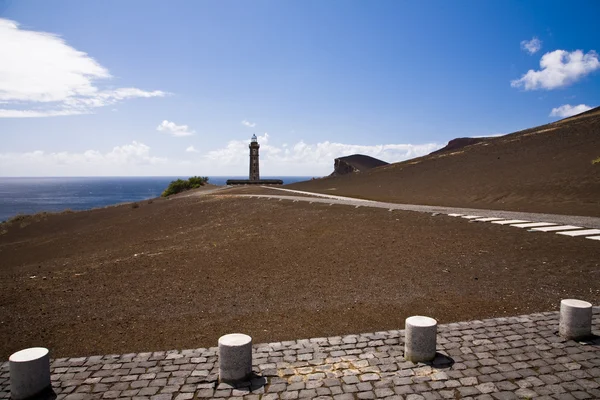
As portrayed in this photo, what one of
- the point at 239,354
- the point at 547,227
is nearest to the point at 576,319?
the point at 239,354

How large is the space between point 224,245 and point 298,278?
17.7 feet

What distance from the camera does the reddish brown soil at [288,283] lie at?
7465 millimetres

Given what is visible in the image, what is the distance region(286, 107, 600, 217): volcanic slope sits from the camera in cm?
2416

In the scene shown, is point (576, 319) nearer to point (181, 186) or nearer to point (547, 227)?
point (547, 227)

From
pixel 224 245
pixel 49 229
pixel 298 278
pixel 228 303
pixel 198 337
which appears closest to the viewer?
pixel 198 337

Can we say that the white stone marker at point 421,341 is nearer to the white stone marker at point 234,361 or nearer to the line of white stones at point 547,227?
the white stone marker at point 234,361

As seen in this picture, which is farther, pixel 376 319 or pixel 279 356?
pixel 376 319

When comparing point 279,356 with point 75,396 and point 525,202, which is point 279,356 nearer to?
point 75,396

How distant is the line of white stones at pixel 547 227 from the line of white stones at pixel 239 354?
778cm

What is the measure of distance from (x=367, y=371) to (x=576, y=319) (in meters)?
3.70

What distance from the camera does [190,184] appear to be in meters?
54.6

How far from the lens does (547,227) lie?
14.1 meters

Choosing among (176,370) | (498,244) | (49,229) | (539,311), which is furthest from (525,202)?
(49,229)

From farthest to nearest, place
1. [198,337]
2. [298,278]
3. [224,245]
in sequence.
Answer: [224,245] < [298,278] < [198,337]
